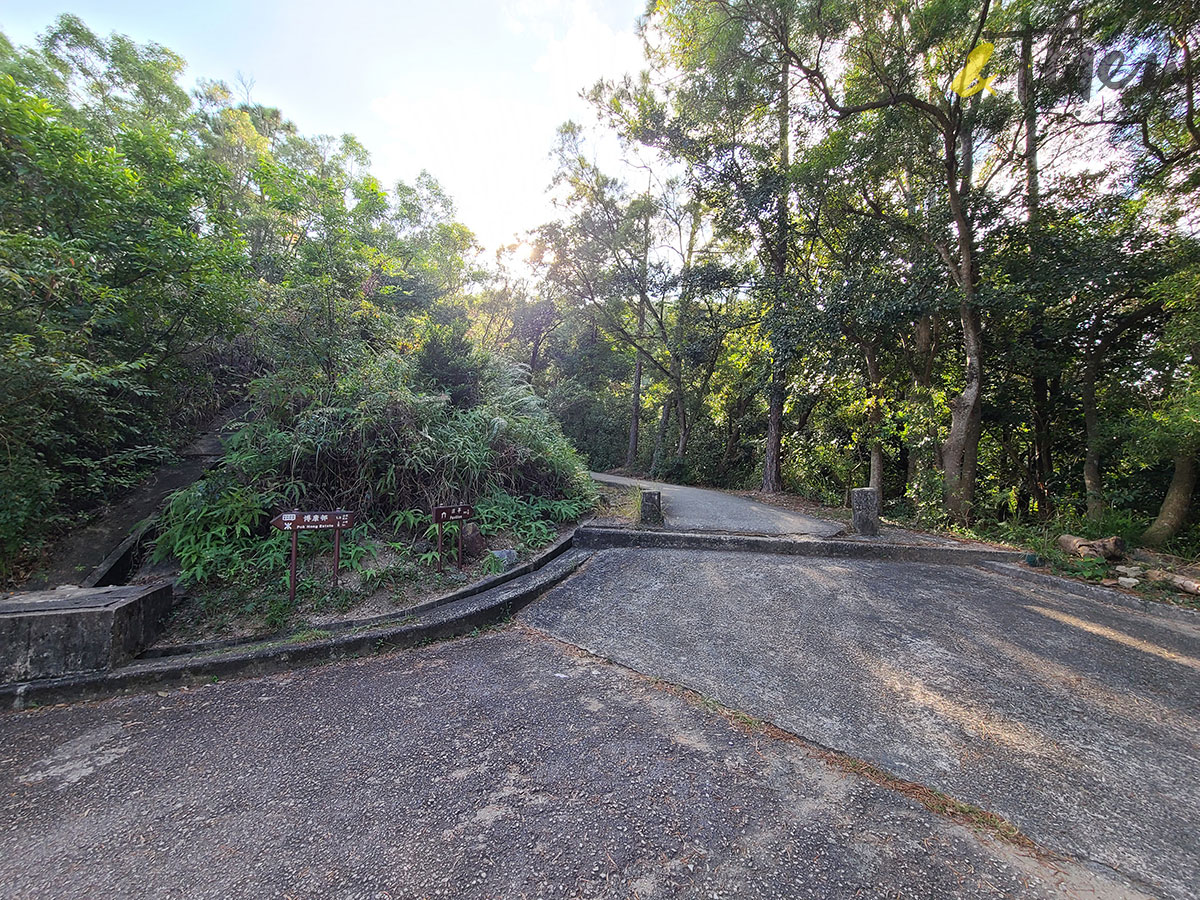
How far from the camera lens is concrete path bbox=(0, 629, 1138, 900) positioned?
4.58 ft

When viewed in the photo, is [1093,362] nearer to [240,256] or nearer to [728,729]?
[728,729]

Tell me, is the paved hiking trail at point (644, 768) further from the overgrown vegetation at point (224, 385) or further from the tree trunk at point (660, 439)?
the tree trunk at point (660, 439)

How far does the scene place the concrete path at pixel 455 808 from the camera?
55.0 inches

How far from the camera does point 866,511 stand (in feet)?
17.2

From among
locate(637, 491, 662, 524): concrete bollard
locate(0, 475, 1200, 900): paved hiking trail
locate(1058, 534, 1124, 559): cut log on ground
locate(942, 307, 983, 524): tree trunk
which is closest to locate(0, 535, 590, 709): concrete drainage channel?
locate(0, 475, 1200, 900): paved hiking trail

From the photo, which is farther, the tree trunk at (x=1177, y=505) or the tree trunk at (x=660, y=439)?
the tree trunk at (x=660, y=439)

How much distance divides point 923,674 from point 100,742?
4.42 metres

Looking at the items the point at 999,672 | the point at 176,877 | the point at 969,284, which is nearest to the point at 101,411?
the point at 176,877

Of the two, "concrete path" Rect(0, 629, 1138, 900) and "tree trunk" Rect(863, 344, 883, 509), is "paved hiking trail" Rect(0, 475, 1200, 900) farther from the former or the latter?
"tree trunk" Rect(863, 344, 883, 509)

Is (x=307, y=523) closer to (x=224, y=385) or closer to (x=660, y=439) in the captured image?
(x=224, y=385)

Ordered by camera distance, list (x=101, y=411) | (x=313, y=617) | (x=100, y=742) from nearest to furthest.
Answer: (x=100, y=742), (x=313, y=617), (x=101, y=411)

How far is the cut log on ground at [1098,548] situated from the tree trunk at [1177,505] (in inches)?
60.6

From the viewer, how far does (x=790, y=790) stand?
69.9 inches
